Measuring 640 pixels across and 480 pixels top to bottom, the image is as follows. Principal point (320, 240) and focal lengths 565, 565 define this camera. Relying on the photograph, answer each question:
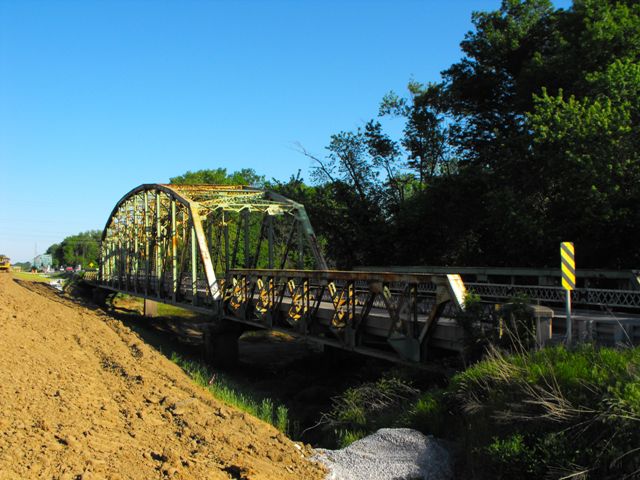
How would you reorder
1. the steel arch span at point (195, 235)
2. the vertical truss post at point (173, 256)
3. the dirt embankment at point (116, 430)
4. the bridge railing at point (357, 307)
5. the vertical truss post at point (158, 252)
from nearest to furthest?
1. the dirt embankment at point (116, 430)
2. the bridge railing at point (357, 307)
3. the steel arch span at point (195, 235)
4. the vertical truss post at point (173, 256)
5. the vertical truss post at point (158, 252)

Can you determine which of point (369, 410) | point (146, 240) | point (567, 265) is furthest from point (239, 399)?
point (146, 240)

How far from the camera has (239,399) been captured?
13.5 metres

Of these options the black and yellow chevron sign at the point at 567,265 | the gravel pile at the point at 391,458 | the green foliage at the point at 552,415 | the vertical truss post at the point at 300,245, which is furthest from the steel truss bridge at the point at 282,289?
the gravel pile at the point at 391,458

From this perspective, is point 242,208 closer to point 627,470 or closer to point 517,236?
point 517,236

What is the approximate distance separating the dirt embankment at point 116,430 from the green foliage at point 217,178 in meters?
62.7

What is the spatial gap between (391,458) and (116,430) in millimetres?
3438

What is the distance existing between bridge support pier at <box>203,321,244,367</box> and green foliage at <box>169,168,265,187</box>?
53.8 metres

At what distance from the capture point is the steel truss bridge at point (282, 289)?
10367 millimetres

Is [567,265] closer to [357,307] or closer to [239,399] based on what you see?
[357,307]

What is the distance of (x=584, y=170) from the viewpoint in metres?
15.0

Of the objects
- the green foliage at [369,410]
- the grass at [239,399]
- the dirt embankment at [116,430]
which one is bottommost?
the grass at [239,399]

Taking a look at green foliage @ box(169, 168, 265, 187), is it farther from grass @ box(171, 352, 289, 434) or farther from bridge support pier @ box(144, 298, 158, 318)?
grass @ box(171, 352, 289, 434)

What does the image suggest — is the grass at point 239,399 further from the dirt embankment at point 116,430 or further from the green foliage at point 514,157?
the green foliage at point 514,157

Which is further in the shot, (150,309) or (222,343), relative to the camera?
(150,309)
